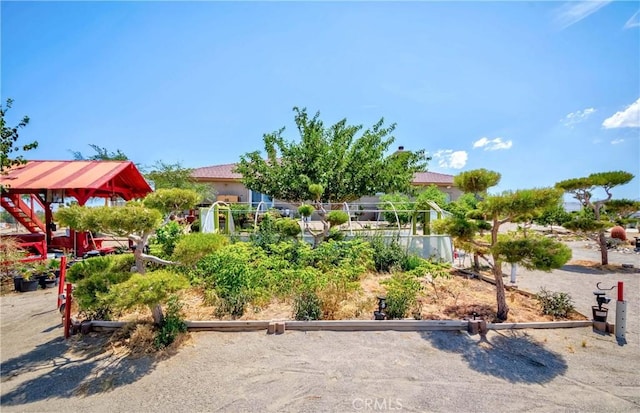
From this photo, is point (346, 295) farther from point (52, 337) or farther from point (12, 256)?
point (12, 256)

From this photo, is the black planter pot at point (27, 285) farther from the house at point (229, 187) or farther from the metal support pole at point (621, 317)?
the metal support pole at point (621, 317)

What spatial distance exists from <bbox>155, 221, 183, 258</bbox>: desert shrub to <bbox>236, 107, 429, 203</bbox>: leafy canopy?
11.4ft

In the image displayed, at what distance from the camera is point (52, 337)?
4402 mm

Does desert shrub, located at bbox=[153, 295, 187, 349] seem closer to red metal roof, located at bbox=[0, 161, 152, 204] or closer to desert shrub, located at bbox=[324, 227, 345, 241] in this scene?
desert shrub, located at bbox=[324, 227, 345, 241]

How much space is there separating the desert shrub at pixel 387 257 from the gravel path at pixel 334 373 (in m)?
3.47

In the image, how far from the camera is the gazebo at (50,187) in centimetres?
988

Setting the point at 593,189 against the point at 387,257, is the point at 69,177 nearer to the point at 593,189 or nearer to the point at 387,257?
the point at 387,257

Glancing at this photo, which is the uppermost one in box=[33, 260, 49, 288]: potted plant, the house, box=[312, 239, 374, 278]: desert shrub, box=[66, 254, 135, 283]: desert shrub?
the house

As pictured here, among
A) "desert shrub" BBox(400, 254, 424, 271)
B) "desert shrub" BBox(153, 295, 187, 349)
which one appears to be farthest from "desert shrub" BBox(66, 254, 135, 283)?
"desert shrub" BBox(400, 254, 424, 271)

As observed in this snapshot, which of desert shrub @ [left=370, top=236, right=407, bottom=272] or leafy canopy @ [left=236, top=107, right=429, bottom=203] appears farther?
leafy canopy @ [left=236, top=107, right=429, bottom=203]

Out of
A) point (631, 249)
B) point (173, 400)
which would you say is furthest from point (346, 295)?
point (631, 249)

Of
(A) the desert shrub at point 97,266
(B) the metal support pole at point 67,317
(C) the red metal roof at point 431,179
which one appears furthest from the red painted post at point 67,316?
(C) the red metal roof at point 431,179

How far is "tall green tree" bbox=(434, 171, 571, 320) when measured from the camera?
4.14m

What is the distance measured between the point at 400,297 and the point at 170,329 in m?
3.51
